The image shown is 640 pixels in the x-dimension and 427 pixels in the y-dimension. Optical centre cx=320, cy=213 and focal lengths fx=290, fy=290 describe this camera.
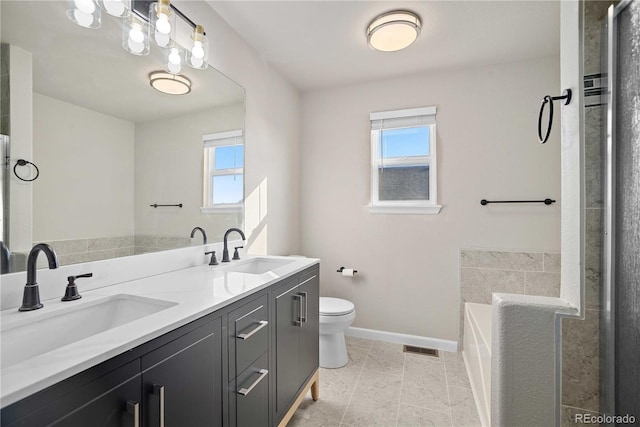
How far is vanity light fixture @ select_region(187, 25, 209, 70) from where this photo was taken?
1539 millimetres

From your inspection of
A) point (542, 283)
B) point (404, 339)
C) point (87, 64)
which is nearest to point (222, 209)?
point (87, 64)

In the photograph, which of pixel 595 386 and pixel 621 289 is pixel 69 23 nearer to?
pixel 621 289

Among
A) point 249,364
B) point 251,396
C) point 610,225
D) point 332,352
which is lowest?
point 332,352

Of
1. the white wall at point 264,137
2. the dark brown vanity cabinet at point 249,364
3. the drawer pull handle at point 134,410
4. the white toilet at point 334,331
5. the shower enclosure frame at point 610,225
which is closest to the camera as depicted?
the drawer pull handle at point 134,410

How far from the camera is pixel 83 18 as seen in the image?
1.15 metres

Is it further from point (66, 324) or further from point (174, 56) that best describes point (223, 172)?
point (66, 324)

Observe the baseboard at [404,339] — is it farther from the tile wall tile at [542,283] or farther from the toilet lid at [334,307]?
the tile wall tile at [542,283]

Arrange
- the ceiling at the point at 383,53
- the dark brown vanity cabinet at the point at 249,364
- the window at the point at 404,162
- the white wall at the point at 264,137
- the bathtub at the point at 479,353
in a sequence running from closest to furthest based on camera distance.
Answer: the dark brown vanity cabinet at the point at 249,364
the bathtub at the point at 479,353
the ceiling at the point at 383,53
the white wall at the point at 264,137
the window at the point at 404,162

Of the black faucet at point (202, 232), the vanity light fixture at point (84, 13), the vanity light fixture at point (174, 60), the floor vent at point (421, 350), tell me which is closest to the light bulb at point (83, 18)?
the vanity light fixture at point (84, 13)

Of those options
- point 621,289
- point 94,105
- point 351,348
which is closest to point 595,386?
point 621,289

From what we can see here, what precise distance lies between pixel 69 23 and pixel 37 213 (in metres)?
0.74

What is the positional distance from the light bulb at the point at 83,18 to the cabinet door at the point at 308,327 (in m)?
1.49

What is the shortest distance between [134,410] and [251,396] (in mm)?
564

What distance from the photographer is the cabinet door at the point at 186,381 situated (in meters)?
0.77
